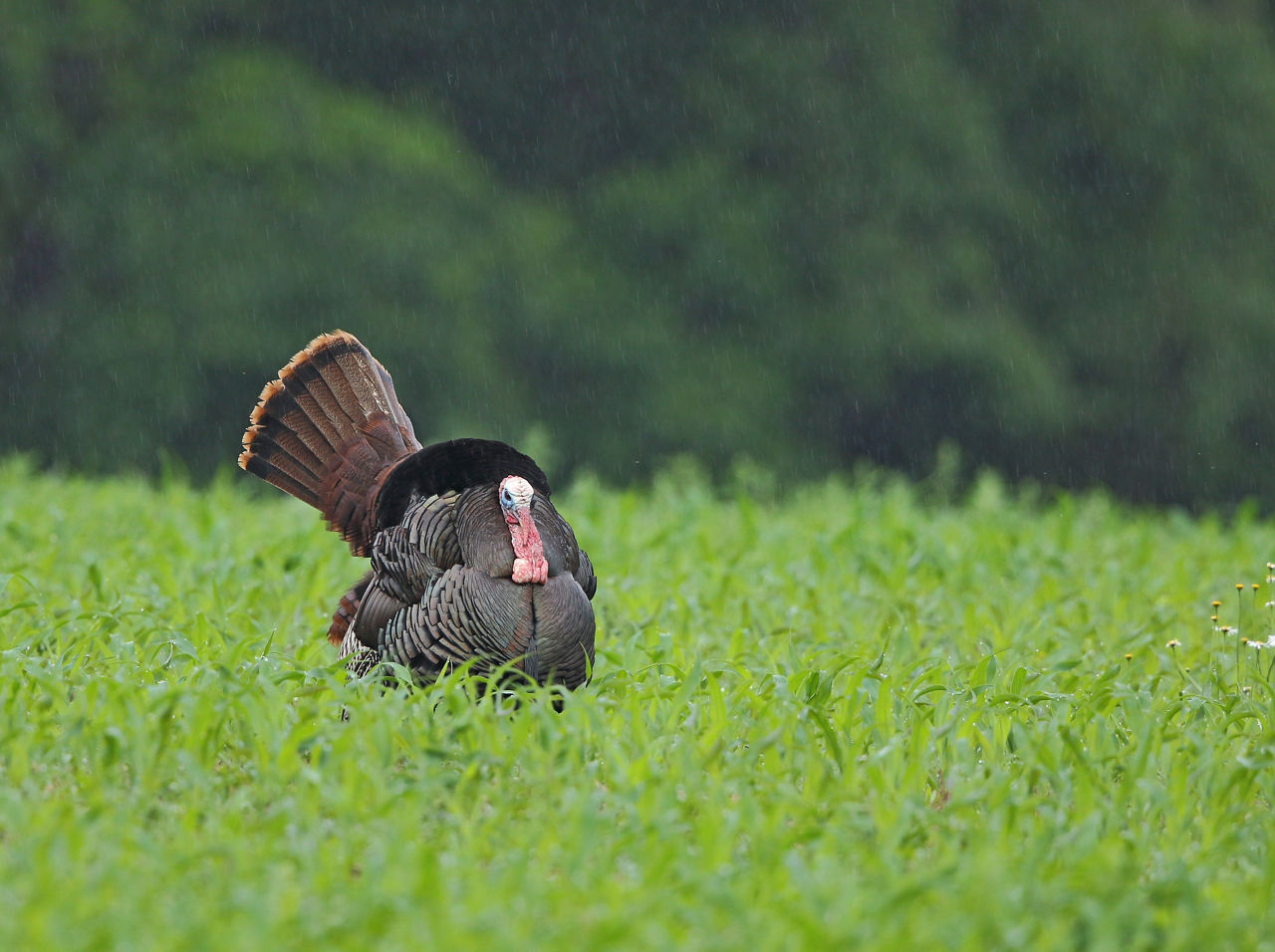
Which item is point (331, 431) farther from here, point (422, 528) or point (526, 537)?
point (526, 537)

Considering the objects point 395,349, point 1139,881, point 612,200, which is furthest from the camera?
point 612,200

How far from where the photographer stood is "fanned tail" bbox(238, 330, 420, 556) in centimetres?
438

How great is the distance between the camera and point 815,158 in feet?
41.8

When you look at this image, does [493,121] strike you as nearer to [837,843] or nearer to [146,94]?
[146,94]

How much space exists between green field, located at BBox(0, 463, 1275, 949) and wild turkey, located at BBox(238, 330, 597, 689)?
0.62ft

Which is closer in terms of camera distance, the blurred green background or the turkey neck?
the turkey neck

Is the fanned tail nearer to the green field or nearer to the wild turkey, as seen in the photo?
the wild turkey

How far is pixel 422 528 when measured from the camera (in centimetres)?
381

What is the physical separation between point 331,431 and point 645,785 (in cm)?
191

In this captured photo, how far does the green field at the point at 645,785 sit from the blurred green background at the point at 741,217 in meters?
6.57

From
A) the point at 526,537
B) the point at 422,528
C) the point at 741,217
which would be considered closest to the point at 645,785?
the point at 526,537

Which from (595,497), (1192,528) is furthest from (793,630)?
(1192,528)

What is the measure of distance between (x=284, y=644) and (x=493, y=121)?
8.95m

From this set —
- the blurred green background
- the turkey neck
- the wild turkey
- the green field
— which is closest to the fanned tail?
the wild turkey
